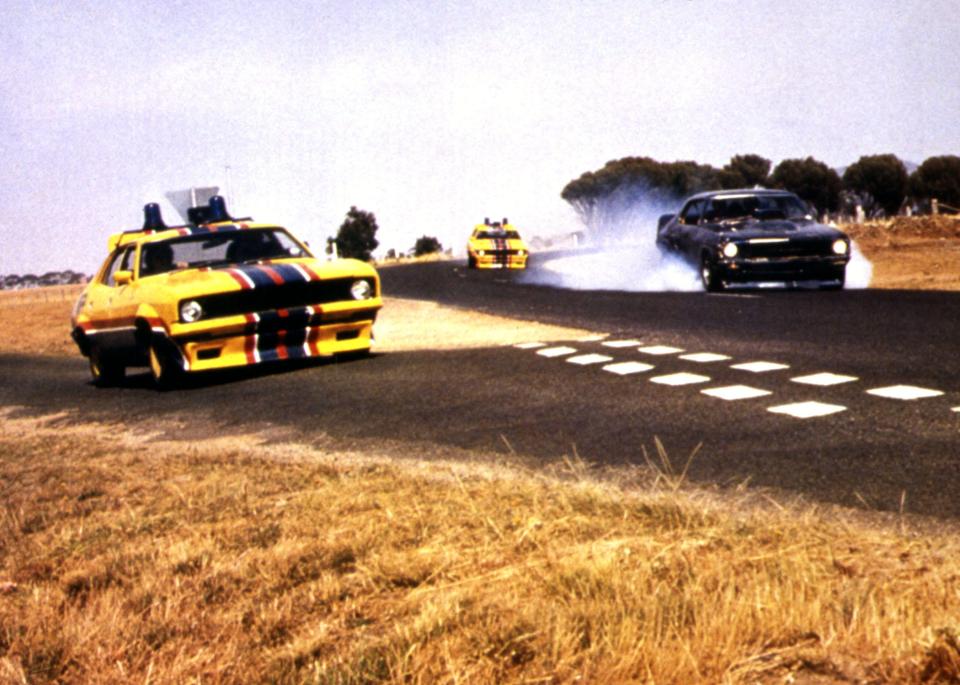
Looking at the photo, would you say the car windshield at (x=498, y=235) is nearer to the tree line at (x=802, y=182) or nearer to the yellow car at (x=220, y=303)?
the yellow car at (x=220, y=303)

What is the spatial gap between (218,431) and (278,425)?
42 cm

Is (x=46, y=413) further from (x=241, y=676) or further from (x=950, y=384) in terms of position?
(x=241, y=676)

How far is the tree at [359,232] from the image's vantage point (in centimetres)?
11300

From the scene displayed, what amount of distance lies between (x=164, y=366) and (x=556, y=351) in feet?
12.2

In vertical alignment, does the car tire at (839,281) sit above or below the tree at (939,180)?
below

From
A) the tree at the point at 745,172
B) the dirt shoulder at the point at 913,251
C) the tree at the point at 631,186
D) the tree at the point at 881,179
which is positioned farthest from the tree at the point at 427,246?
the dirt shoulder at the point at 913,251

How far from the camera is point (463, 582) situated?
381 cm

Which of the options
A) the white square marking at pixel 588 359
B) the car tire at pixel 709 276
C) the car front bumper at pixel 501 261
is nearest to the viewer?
the white square marking at pixel 588 359

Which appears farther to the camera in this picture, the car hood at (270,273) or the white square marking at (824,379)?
the car hood at (270,273)

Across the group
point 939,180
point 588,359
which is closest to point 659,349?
point 588,359

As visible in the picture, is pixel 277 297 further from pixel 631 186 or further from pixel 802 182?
pixel 631 186

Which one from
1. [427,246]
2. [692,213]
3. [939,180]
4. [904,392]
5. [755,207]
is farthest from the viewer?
[427,246]

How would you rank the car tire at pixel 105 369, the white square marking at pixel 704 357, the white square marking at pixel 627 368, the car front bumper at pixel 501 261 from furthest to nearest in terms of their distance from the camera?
1. the car front bumper at pixel 501 261
2. the car tire at pixel 105 369
3. the white square marking at pixel 704 357
4. the white square marking at pixel 627 368

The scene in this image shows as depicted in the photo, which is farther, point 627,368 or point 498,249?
point 498,249
